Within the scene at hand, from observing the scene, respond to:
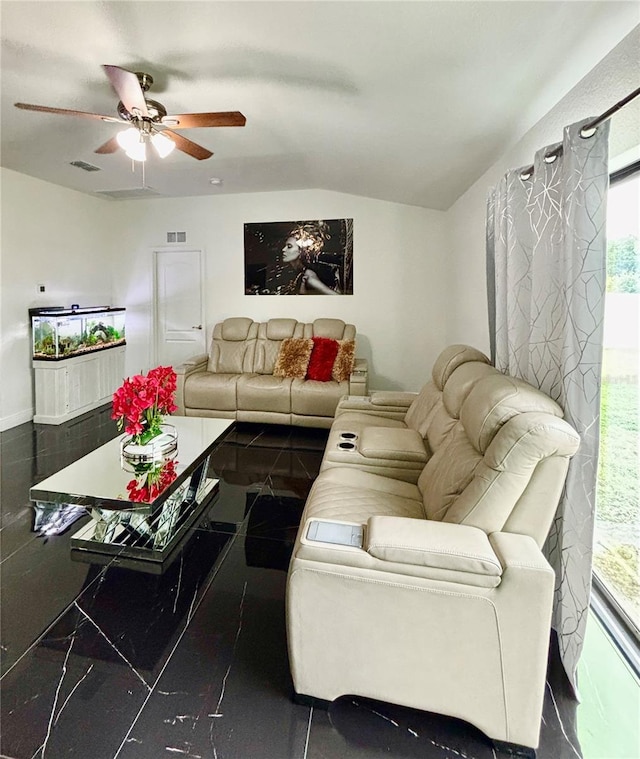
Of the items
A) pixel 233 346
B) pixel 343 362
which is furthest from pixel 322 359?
pixel 233 346

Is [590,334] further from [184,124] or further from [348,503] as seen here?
[184,124]

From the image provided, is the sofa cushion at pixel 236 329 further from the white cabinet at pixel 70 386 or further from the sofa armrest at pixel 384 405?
the sofa armrest at pixel 384 405

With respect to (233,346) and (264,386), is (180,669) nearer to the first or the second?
(264,386)

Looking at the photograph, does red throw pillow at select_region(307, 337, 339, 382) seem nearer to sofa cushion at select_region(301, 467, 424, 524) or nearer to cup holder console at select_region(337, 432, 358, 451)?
cup holder console at select_region(337, 432, 358, 451)

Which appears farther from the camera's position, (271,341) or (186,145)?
(271,341)

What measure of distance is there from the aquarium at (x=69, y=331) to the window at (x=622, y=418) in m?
4.84

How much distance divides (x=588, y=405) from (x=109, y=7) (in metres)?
2.53

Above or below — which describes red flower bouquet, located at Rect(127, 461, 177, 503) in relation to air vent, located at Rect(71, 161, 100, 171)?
below

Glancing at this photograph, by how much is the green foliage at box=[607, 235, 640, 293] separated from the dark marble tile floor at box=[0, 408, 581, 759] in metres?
1.59

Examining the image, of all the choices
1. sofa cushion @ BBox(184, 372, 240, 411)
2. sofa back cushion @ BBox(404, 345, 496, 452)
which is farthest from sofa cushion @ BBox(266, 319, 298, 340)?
sofa back cushion @ BBox(404, 345, 496, 452)

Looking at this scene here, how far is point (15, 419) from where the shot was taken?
14.3 feet

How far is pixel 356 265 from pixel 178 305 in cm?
248

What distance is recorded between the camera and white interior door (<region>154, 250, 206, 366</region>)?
219 inches

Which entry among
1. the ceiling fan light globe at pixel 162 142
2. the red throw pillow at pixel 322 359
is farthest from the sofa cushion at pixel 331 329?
the ceiling fan light globe at pixel 162 142
